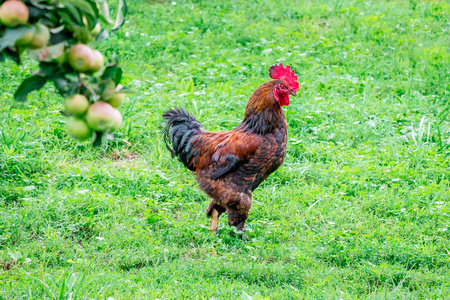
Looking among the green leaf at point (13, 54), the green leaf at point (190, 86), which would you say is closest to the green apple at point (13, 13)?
the green leaf at point (13, 54)

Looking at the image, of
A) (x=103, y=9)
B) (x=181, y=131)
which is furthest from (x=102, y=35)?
(x=181, y=131)

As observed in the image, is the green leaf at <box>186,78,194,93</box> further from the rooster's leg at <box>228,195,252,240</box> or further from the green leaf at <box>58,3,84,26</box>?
the green leaf at <box>58,3,84,26</box>

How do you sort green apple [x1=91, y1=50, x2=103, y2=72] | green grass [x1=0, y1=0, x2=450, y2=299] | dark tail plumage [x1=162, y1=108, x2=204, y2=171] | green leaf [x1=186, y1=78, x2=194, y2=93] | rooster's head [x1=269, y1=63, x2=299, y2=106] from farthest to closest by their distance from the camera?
green leaf [x1=186, y1=78, x2=194, y2=93] → dark tail plumage [x1=162, y1=108, x2=204, y2=171] → rooster's head [x1=269, y1=63, x2=299, y2=106] → green grass [x1=0, y1=0, x2=450, y2=299] → green apple [x1=91, y1=50, x2=103, y2=72]

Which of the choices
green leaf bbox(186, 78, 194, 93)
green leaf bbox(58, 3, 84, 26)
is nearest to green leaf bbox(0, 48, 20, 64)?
green leaf bbox(58, 3, 84, 26)

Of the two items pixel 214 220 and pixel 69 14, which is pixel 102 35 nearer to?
pixel 69 14

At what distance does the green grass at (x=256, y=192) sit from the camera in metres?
3.89

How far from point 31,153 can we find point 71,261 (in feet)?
6.45

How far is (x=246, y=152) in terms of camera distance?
4.36m

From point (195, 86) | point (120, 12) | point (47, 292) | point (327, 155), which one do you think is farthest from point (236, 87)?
point (120, 12)

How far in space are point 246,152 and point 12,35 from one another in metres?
3.28

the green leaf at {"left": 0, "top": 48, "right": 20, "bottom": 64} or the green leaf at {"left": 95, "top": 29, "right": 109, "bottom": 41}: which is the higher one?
the green leaf at {"left": 95, "top": 29, "right": 109, "bottom": 41}

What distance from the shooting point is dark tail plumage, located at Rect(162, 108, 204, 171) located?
480 cm

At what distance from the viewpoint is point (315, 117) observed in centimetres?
643

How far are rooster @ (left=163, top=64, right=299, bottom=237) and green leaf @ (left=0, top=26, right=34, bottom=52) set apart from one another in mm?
3251
